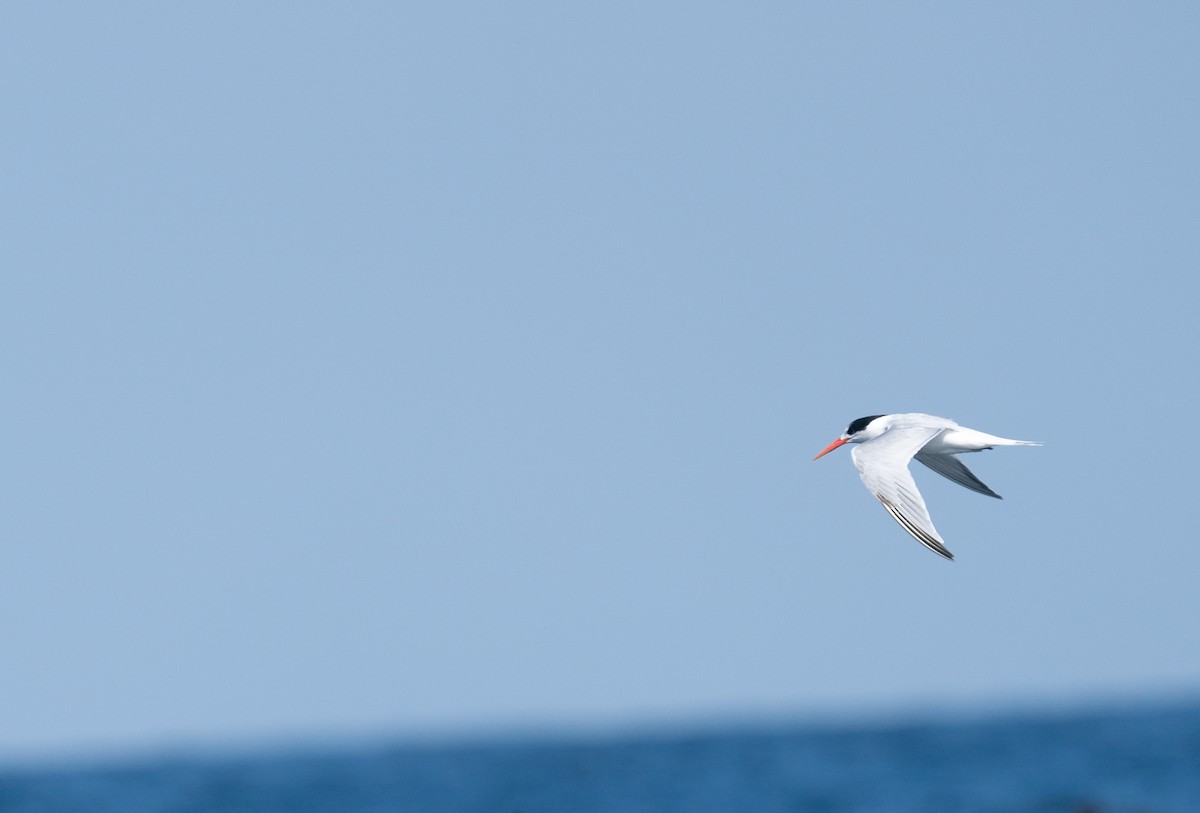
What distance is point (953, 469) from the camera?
9.05 metres

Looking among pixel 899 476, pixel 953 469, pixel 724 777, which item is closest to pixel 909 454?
pixel 899 476

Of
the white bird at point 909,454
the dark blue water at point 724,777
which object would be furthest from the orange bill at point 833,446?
the dark blue water at point 724,777

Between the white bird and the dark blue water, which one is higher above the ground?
the dark blue water

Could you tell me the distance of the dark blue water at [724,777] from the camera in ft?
103

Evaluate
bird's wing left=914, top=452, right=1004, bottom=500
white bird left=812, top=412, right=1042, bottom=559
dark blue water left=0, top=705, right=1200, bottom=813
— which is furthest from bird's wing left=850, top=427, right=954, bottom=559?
dark blue water left=0, top=705, right=1200, bottom=813

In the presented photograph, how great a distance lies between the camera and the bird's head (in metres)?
8.70

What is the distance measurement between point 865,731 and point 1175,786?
3238 cm

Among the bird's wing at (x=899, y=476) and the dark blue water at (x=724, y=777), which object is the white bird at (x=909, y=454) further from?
the dark blue water at (x=724, y=777)

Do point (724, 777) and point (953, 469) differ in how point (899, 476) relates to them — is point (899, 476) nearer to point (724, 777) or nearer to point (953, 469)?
point (953, 469)

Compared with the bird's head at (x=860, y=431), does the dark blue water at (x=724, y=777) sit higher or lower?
higher

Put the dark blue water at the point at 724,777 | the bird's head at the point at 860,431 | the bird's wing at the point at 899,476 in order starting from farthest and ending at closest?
1. the dark blue water at the point at 724,777
2. the bird's head at the point at 860,431
3. the bird's wing at the point at 899,476

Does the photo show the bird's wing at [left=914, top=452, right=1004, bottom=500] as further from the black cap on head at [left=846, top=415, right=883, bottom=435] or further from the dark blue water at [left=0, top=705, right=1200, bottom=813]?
the dark blue water at [left=0, top=705, right=1200, bottom=813]

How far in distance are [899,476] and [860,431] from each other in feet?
3.53

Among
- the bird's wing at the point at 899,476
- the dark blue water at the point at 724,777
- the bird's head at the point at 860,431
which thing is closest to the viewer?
the bird's wing at the point at 899,476
